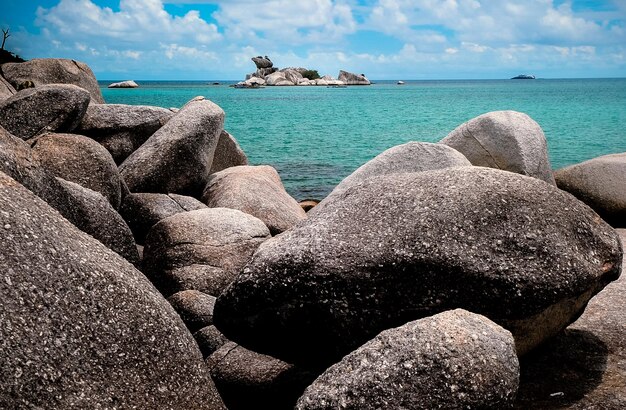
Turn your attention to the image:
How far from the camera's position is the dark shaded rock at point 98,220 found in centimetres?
700

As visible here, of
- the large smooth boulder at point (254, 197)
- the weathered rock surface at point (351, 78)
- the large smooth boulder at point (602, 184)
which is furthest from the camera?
the weathered rock surface at point (351, 78)

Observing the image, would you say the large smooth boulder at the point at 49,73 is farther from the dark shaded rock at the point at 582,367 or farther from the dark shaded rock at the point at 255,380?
the dark shaded rock at the point at 582,367

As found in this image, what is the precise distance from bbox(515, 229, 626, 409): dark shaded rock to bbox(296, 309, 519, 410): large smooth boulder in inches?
52.2

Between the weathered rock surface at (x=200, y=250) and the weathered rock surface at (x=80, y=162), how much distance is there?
4.34 feet

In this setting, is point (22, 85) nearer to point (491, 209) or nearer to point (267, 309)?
point (267, 309)

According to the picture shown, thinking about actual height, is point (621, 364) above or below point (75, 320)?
below

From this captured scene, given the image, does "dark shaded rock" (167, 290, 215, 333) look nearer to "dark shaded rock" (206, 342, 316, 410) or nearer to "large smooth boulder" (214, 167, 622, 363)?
"dark shaded rock" (206, 342, 316, 410)

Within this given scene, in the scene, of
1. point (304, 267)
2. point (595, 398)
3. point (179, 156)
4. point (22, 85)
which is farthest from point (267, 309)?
point (22, 85)

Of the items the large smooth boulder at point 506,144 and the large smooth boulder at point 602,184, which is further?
the large smooth boulder at point 506,144

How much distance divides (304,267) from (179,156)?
262 inches

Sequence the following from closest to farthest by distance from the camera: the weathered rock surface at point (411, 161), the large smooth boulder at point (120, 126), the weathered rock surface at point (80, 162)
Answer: the weathered rock surface at point (80, 162) → the weathered rock surface at point (411, 161) → the large smooth boulder at point (120, 126)

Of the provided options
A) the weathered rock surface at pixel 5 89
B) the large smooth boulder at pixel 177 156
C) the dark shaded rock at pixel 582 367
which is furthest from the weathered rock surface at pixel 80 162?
the dark shaded rock at pixel 582 367

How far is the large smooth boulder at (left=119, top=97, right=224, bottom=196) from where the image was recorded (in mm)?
11594

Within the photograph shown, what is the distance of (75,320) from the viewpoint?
4438 millimetres
